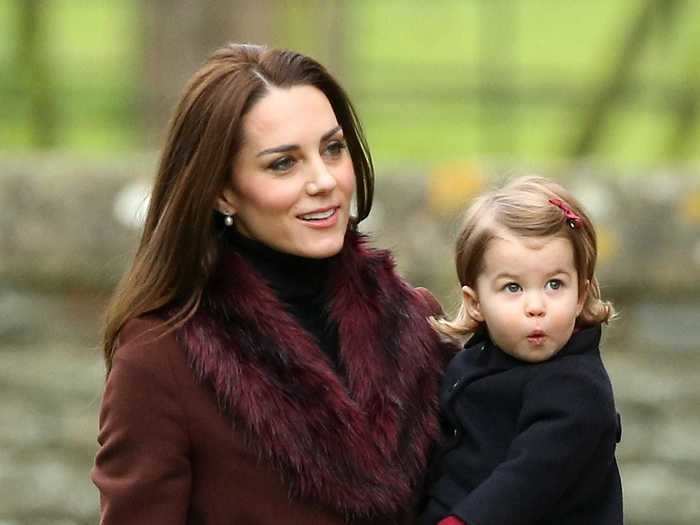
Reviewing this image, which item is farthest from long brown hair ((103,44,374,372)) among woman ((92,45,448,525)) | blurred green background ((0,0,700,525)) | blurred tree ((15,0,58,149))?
blurred tree ((15,0,58,149))

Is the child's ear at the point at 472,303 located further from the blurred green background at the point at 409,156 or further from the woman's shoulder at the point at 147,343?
the blurred green background at the point at 409,156

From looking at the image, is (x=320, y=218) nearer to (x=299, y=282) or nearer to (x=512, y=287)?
(x=299, y=282)

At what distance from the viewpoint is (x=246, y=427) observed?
10.4 ft

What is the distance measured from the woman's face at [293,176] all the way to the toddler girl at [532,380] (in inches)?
9.3

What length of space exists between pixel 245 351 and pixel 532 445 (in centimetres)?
52

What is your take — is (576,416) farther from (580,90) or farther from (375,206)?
(580,90)

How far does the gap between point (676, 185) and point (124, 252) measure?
1.60 meters

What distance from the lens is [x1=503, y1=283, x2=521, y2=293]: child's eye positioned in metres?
3.15

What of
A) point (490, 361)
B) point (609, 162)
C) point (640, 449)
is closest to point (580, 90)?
point (609, 162)

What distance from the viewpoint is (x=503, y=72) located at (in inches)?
291

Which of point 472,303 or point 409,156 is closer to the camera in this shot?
point 472,303

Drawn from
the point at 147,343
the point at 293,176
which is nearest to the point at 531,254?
the point at 293,176

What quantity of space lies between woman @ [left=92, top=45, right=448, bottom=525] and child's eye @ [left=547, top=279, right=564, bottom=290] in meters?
0.37

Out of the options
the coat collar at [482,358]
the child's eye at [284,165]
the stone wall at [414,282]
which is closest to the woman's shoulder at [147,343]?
the child's eye at [284,165]
